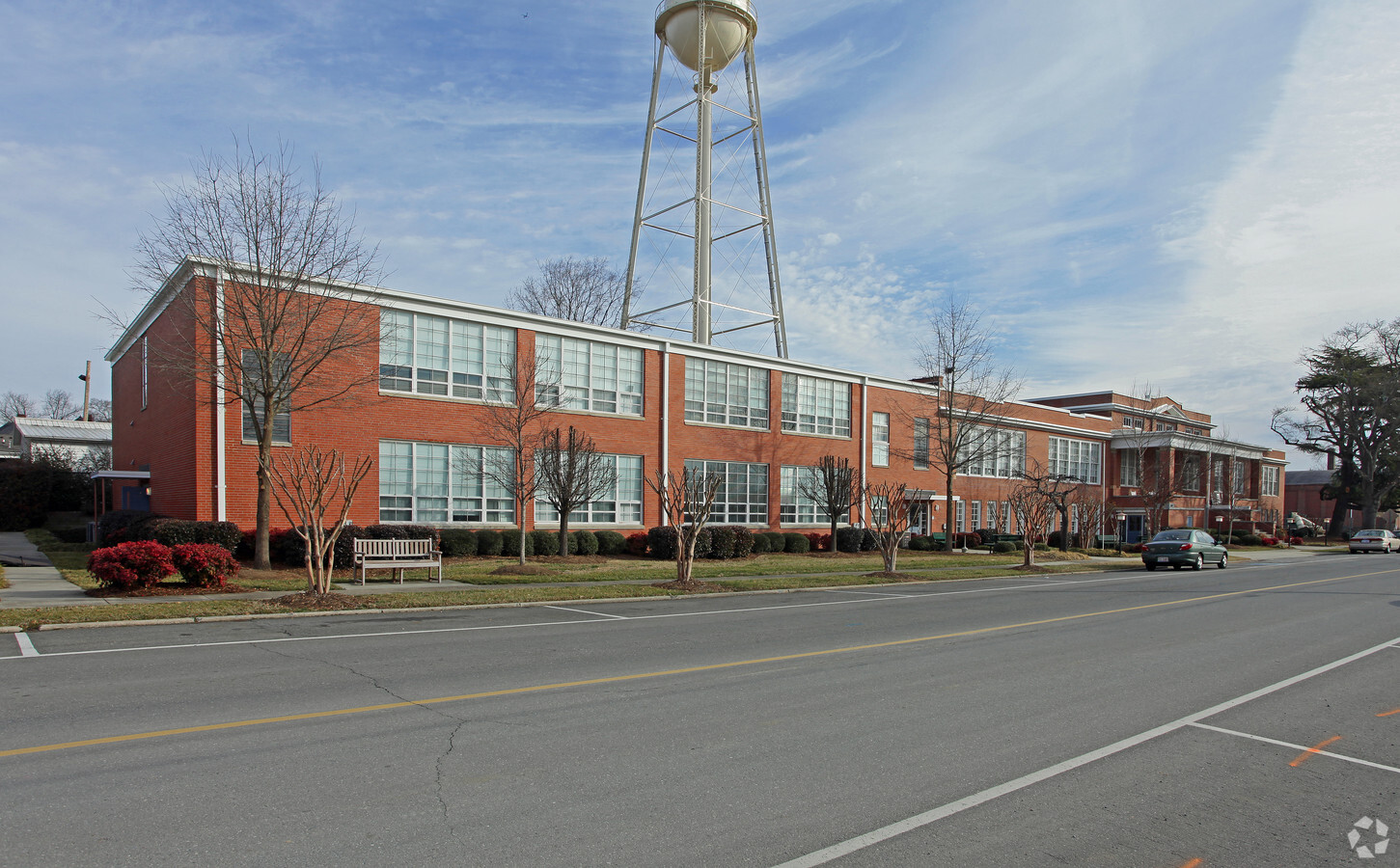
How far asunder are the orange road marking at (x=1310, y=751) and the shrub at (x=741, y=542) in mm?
23327

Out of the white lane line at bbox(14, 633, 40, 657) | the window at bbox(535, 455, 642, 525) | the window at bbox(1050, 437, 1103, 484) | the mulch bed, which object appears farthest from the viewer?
the window at bbox(1050, 437, 1103, 484)

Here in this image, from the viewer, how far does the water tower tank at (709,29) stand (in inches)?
1457

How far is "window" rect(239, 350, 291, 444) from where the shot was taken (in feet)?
66.7

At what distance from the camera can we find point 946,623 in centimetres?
1402

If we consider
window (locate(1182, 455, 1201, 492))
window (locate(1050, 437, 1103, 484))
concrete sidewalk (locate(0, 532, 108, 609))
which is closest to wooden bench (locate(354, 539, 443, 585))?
concrete sidewalk (locate(0, 532, 108, 609))

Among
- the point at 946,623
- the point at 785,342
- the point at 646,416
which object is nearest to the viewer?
the point at 946,623

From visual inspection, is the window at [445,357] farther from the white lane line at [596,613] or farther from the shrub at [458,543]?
the white lane line at [596,613]

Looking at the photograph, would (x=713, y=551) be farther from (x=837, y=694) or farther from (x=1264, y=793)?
(x=1264, y=793)

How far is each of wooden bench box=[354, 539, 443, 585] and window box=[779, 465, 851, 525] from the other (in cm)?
1865

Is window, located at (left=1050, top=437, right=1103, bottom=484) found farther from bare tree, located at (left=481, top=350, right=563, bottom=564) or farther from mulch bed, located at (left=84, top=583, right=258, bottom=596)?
mulch bed, located at (left=84, top=583, right=258, bottom=596)

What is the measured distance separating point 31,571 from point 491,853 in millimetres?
20541

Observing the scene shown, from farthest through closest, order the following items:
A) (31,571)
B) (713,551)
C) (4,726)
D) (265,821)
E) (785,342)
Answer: (785,342) → (713,551) → (31,571) → (4,726) → (265,821)

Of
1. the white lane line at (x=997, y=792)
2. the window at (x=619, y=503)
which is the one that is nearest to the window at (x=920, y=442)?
the window at (x=619, y=503)

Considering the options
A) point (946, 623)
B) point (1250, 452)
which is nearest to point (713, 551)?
point (946, 623)
